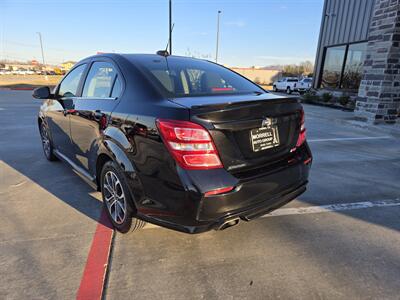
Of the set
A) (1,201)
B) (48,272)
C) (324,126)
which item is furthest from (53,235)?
(324,126)

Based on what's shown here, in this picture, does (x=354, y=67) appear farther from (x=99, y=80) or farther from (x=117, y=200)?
(x=117, y=200)

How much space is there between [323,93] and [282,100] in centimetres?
1441

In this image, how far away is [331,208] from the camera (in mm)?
3289

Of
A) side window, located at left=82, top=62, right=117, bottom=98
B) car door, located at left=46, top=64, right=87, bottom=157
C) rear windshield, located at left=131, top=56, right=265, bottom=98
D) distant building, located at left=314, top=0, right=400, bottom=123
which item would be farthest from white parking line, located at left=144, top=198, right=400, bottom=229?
distant building, located at left=314, top=0, right=400, bottom=123

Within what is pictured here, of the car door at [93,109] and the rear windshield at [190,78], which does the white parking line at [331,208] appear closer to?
the rear windshield at [190,78]

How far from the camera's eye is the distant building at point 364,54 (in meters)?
8.27

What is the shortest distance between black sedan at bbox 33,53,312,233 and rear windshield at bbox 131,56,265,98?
0.01 metres

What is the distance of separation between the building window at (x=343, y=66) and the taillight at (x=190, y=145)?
13507 mm

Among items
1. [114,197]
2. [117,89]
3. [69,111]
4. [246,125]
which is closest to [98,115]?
[117,89]

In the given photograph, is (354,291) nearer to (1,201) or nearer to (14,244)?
(14,244)

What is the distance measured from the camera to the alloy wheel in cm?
262

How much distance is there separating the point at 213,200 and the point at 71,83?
2.80 m

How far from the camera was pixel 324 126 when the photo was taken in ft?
29.2

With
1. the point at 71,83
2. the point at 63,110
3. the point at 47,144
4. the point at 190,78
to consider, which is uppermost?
the point at 190,78
